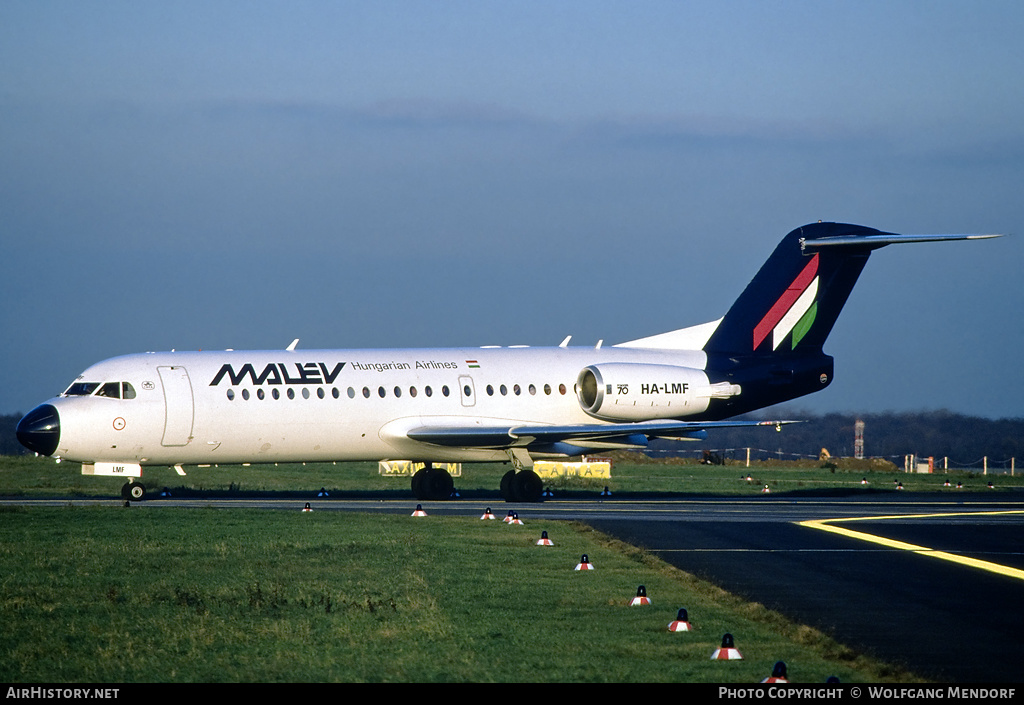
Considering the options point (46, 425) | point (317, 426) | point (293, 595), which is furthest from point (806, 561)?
point (46, 425)

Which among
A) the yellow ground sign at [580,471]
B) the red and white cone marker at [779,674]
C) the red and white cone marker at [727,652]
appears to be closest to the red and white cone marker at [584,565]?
the red and white cone marker at [727,652]

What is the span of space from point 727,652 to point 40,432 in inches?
847

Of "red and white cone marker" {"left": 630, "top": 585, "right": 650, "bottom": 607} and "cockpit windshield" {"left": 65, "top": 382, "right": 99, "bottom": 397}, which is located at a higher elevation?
"cockpit windshield" {"left": 65, "top": 382, "right": 99, "bottom": 397}

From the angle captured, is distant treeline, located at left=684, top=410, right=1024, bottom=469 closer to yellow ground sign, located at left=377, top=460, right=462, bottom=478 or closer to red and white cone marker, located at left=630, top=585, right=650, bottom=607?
yellow ground sign, located at left=377, top=460, right=462, bottom=478

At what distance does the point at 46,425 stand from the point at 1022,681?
23494 mm

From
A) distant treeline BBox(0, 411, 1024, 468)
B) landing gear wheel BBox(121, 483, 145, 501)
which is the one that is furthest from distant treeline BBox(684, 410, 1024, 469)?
landing gear wheel BBox(121, 483, 145, 501)

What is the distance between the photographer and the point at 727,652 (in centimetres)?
1021

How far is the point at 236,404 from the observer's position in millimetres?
29703

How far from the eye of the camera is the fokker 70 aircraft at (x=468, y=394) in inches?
1143

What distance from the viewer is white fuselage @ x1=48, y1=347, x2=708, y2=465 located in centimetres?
2886

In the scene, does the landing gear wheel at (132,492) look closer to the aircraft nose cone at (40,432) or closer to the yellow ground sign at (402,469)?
the aircraft nose cone at (40,432)

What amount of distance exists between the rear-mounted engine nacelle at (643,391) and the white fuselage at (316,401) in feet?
0.27

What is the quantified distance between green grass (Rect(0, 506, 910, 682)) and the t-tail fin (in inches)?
648
